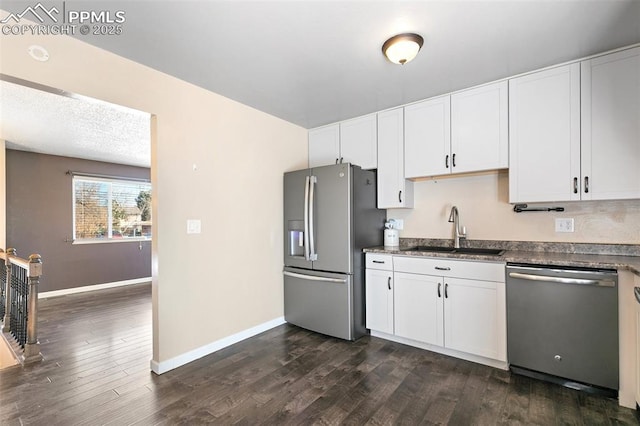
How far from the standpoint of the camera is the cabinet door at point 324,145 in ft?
12.0

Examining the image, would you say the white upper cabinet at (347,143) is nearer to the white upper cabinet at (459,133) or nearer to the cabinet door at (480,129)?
the white upper cabinet at (459,133)

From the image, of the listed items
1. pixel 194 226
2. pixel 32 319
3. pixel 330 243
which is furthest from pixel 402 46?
pixel 32 319

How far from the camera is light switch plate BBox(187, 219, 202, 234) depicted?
2609 mm

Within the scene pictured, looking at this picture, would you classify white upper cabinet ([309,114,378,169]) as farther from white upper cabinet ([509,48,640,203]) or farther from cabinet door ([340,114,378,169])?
white upper cabinet ([509,48,640,203])

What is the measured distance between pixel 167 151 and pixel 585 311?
11.0 ft

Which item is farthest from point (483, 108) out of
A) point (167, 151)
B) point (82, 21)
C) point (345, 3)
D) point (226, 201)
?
point (82, 21)

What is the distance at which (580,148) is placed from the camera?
225 cm

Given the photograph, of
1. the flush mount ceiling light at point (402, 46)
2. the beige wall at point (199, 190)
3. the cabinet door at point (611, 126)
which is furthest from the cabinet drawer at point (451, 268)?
the flush mount ceiling light at point (402, 46)

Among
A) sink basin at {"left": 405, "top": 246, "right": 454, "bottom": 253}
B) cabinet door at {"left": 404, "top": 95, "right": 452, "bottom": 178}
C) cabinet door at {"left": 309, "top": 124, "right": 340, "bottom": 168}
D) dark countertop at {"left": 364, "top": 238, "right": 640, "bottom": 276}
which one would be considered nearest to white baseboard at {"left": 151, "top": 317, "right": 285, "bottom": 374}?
dark countertop at {"left": 364, "top": 238, "right": 640, "bottom": 276}

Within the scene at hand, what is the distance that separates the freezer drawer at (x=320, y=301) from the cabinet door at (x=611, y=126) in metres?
2.16

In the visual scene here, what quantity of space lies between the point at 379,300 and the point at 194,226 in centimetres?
195

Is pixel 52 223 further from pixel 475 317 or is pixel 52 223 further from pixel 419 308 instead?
pixel 475 317

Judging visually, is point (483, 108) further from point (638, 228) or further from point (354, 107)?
point (638, 228)

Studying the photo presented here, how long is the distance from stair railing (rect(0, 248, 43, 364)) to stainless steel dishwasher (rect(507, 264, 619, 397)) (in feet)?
13.5
